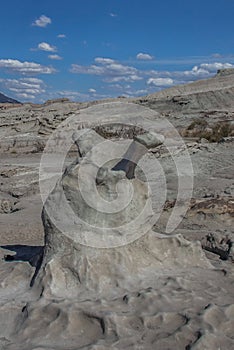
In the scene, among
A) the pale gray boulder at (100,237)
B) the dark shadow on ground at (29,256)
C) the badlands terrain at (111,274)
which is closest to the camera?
the badlands terrain at (111,274)

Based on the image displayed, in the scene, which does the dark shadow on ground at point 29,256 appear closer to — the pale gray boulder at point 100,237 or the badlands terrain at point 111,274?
the badlands terrain at point 111,274

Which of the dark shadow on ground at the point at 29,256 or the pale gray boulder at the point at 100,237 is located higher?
the pale gray boulder at the point at 100,237

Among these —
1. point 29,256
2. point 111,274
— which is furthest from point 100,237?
point 29,256

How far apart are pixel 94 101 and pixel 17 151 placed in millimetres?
24484

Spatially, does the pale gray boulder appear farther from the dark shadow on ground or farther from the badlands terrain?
the dark shadow on ground

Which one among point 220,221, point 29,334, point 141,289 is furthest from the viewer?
point 220,221

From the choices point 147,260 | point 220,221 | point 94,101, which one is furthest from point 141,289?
point 94,101

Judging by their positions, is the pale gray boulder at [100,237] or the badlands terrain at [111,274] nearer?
the badlands terrain at [111,274]

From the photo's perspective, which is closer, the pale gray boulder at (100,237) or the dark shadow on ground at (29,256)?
the pale gray boulder at (100,237)

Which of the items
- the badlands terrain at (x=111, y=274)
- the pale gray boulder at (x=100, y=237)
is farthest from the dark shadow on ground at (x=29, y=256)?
the pale gray boulder at (x=100, y=237)

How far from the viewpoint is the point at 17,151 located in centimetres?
1725

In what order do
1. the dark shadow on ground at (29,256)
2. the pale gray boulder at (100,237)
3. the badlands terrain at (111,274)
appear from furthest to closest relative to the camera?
the dark shadow on ground at (29,256), the pale gray boulder at (100,237), the badlands terrain at (111,274)

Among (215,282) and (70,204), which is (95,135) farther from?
(215,282)

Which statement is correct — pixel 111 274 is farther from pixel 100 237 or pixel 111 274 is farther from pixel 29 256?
pixel 29 256
